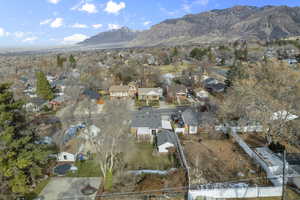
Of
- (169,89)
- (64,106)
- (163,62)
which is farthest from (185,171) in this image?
(163,62)

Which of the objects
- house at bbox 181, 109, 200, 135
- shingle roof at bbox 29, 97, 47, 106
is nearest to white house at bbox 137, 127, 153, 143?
house at bbox 181, 109, 200, 135

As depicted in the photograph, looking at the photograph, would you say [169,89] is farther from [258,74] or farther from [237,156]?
[237,156]

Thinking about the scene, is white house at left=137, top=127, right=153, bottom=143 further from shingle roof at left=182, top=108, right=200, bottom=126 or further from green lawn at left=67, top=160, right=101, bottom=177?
green lawn at left=67, top=160, right=101, bottom=177

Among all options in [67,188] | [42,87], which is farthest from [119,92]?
[67,188]

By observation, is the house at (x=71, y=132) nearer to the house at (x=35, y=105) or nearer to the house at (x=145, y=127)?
the house at (x=145, y=127)

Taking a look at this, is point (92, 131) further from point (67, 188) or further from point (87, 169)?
point (67, 188)

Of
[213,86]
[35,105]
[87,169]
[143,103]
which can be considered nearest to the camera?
[87,169]
